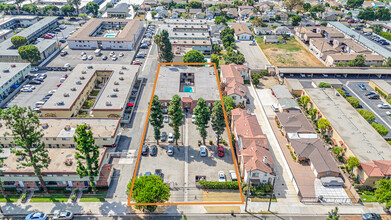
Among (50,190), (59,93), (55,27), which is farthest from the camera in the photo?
(55,27)

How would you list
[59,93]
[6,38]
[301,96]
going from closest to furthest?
[59,93] → [301,96] → [6,38]

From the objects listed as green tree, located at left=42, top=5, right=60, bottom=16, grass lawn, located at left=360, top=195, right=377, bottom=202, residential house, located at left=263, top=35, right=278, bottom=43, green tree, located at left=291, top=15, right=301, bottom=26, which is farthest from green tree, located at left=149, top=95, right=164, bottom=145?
green tree, located at left=42, top=5, right=60, bottom=16

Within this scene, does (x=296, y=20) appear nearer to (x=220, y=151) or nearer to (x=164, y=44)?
(x=164, y=44)

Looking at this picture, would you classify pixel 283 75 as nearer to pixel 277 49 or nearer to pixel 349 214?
pixel 277 49

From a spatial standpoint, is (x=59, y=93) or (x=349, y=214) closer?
(x=349, y=214)

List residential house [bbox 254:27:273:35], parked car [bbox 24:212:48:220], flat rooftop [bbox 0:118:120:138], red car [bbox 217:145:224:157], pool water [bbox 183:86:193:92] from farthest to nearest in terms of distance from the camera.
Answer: residential house [bbox 254:27:273:35], pool water [bbox 183:86:193:92], flat rooftop [bbox 0:118:120:138], red car [bbox 217:145:224:157], parked car [bbox 24:212:48:220]

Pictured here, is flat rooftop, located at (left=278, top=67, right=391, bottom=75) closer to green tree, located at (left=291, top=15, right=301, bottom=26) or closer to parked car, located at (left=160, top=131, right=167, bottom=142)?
parked car, located at (left=160, top=131, right=167, bottom=142)

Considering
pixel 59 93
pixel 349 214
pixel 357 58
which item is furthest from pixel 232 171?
pixel 357 58
